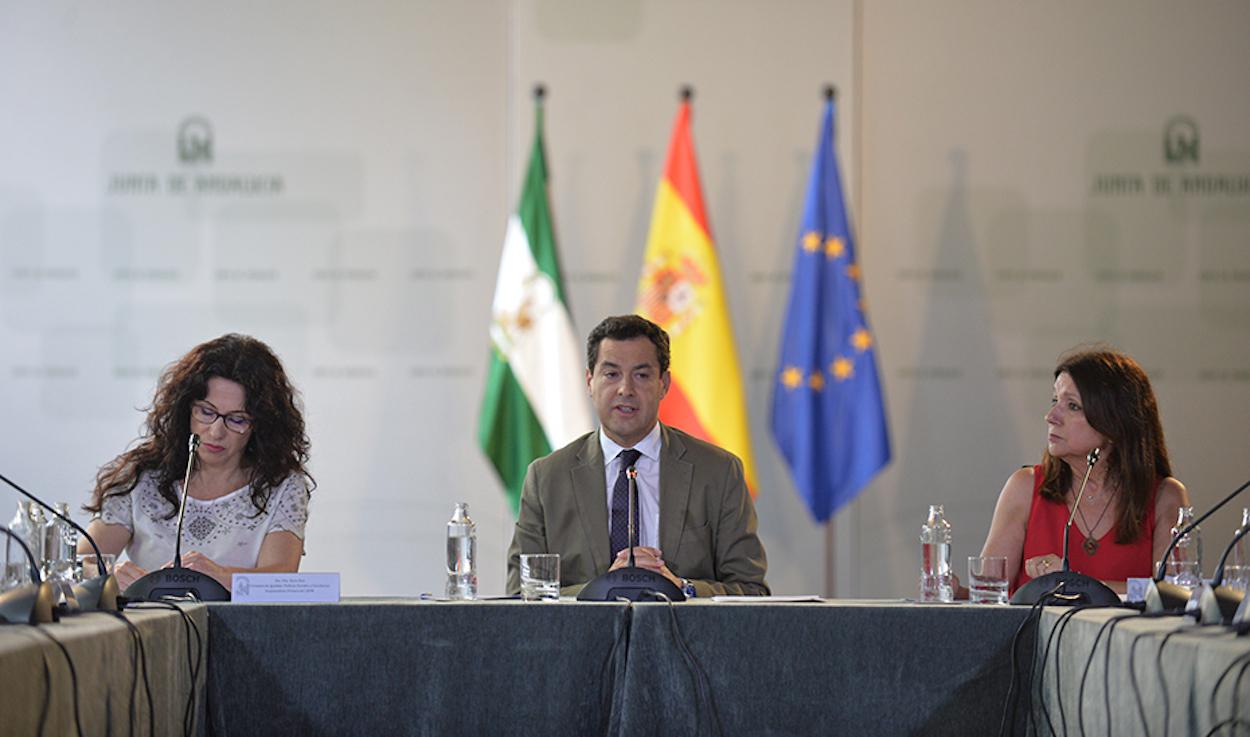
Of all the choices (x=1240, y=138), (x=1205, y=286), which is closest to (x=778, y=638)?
(x=1205, y=286)

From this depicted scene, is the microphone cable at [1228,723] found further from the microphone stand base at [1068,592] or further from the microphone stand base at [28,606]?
the microphone stand base at [28,606]

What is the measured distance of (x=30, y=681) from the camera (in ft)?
5.58

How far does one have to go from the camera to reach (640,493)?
143 inches

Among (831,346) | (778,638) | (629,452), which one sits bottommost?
(778,638)

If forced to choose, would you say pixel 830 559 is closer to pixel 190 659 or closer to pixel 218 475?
pixel 218 475

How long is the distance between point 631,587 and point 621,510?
776mm

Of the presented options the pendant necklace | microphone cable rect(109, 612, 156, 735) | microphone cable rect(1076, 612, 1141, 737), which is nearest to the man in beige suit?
the pendant necklace

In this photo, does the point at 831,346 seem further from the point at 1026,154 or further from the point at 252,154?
the point at 252,154

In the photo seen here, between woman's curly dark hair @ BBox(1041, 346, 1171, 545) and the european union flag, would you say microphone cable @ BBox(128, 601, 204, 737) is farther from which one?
the european union flag

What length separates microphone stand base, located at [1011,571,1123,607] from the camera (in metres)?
2.62

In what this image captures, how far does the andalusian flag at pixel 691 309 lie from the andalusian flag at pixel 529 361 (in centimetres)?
33

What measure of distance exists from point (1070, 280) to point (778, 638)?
3185 millimetres

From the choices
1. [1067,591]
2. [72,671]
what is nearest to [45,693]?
[72,671]

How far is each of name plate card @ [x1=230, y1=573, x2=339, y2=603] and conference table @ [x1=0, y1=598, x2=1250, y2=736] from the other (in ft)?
0.35
